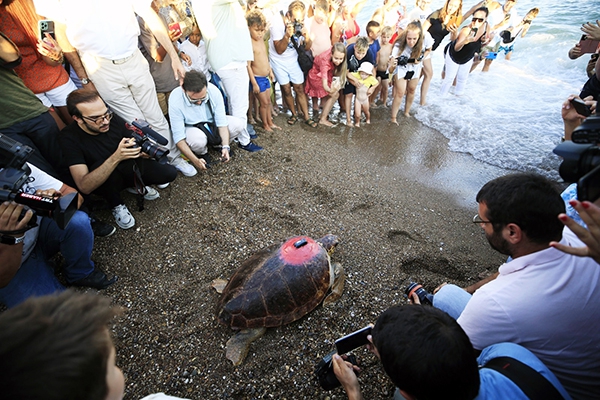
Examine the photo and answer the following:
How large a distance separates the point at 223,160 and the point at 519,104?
5845mm

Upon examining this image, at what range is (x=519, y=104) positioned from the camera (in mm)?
5742

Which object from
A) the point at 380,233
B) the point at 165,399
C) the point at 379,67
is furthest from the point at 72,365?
the point at 379,67

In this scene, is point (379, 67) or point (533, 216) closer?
point (533, 216)

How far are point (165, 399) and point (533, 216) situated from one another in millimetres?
1559

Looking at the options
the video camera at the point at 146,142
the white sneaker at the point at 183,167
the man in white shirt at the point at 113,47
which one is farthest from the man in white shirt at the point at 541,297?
the man in white shirt at the point at 113,47

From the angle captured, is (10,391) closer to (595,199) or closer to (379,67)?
(595,199)

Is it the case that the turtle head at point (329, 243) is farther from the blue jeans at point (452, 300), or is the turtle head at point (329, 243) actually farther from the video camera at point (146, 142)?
the video camera at point (146, 142)

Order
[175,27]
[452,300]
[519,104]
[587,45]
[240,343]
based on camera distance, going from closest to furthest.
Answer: [452,300], [240,343], [175,27], [587,45], [519,104]

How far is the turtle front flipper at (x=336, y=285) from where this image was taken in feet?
6.90

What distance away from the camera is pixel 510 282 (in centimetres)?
123

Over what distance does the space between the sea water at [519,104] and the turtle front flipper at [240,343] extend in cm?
398


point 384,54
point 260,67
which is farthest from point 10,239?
point 384,54

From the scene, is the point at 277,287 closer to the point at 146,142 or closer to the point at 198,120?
the point at 146,142

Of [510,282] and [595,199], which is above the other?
[595,199]
